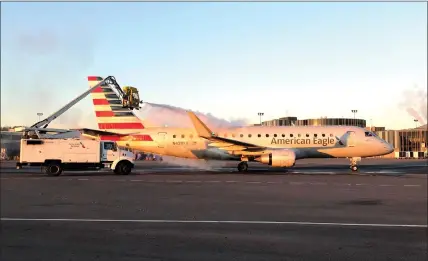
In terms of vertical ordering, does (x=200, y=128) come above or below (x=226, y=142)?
above

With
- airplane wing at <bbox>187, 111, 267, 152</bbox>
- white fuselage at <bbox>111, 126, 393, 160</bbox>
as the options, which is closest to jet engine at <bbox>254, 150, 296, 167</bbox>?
airplane wing at <bbox>187, 111, 267, 152</bbox>

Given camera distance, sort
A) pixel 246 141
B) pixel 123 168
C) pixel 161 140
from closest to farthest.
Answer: pixel 123 168 < pixel 246 141 < pixel 161 140

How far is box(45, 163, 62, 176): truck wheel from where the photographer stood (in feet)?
97.2

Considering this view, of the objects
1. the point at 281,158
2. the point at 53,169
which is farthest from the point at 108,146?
the point at 281,158

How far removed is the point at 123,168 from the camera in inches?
1210

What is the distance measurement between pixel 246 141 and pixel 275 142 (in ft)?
8.58

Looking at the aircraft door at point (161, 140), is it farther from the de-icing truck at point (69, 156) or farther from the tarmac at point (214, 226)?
the tarmac at point (214, 226)

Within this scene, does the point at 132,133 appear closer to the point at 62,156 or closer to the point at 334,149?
the point at 62,156

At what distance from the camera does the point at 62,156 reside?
30.0m

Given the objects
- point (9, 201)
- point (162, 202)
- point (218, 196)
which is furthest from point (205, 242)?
point (9, 201)

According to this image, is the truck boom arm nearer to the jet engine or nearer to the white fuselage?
the white fuselage

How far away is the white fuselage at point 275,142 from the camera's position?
34375mm

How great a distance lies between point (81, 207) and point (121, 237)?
5242 millimetres

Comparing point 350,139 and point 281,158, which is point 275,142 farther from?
point 350,139
